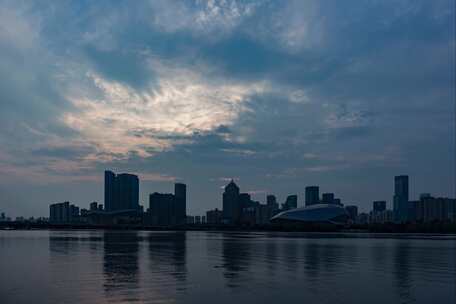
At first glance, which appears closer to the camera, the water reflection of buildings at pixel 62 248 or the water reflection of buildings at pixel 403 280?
the water reflection of buildings at pixel 403 280

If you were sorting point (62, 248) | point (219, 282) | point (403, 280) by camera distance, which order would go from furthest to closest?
point (62, 248) → point (403, 280) → point (219, 282)

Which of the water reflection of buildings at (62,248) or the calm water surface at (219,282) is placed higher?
the calm water surface at (219,282)

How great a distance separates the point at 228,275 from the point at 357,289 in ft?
34.9

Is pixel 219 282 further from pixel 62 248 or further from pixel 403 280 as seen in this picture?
pixel 62 248

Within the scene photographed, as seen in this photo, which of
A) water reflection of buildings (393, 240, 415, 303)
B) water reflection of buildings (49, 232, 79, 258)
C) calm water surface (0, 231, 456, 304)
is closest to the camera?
calm water surface (0, 231, 456, 304)

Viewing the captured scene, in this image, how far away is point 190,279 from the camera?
3703cm

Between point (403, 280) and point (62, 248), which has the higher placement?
point (403, 280)

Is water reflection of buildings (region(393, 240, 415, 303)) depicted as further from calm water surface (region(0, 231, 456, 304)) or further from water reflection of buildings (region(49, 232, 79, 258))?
water reflection of buildings (region(49, 232, 79, 258))

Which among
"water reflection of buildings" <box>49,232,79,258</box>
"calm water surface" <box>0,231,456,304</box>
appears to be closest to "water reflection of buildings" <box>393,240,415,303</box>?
"calm water surface" <box>0,231,456,304</box>

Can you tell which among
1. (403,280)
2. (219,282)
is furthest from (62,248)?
(403,280)

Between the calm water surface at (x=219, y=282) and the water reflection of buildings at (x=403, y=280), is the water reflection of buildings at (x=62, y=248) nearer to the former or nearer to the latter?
the calm water surface at (x=219, y=282)

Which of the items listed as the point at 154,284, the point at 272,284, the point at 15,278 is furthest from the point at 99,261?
the point at 272,284

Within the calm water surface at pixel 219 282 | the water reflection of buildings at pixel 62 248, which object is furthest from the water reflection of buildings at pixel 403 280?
the water reflection of buildings at pixel 62 248

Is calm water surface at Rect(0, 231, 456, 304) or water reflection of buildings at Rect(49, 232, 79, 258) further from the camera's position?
water reflection of buildings at Rect(49, 232, 79, 258)
